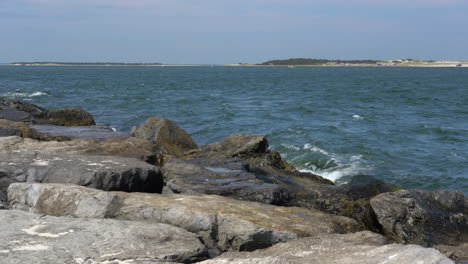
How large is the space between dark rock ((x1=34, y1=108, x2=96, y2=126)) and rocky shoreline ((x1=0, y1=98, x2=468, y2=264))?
6.15 metres

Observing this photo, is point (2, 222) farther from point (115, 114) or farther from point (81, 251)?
point (115, 114)

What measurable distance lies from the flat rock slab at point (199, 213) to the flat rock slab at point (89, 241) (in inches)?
19.0

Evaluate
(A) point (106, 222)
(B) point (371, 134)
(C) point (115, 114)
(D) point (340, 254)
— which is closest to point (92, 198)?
(A) point (106, 222)

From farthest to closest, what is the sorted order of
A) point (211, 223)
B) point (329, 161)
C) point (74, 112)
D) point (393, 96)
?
point (393, 96)
point (74, 112)
point (329, 161)
point (211, 223)

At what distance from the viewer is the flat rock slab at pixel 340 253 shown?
4.25 meters

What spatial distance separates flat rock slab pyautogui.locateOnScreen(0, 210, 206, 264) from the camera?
15.7 ft

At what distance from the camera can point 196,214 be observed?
623 cm

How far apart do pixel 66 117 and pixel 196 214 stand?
45.5ft

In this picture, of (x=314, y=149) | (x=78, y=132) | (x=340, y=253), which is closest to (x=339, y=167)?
(x=314, y=149)

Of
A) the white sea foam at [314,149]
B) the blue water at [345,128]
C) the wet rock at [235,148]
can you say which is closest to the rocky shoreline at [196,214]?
the wet rock at [235,148]

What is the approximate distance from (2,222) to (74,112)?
14124 mm

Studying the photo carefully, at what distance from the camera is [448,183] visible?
15234 millimetres

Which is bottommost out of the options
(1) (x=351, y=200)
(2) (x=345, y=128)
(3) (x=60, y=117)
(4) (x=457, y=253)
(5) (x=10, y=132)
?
(2) (x=345, y=128)

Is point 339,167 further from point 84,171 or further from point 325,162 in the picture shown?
point 84,171
